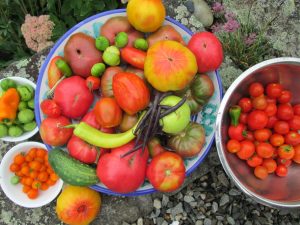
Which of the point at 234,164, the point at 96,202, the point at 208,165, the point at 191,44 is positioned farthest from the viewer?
the point at 208,165

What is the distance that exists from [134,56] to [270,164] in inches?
28.2

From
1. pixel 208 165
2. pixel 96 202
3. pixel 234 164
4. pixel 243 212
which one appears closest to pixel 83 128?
pixel 96 202

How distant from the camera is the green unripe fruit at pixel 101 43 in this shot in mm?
1464

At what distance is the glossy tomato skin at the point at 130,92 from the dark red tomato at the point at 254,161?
540 mm

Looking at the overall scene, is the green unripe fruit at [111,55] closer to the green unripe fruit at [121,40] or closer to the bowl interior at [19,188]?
the green unripe fruit at [121,40]

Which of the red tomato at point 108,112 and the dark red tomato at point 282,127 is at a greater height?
the red tomato at point 108,112

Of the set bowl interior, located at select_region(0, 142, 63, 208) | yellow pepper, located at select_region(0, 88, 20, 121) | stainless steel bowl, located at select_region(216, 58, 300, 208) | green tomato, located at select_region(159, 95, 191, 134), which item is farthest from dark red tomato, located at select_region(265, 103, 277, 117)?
yellow pepper, located at select_region(0, 88, 20, 121)

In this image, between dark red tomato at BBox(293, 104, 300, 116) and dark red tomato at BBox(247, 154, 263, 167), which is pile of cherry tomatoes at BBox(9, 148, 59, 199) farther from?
dark red tomato at BBox(293, 104, 300, 116)

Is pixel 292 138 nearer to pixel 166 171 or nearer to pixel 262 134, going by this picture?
pixel 262 134

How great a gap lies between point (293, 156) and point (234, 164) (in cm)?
25

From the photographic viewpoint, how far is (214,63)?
1.49 metres

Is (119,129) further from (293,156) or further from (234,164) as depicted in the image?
(293,156)

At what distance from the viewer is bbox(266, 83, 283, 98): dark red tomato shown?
160cm

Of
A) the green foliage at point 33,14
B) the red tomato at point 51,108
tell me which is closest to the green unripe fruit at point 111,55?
the red tomato at point 51,108
